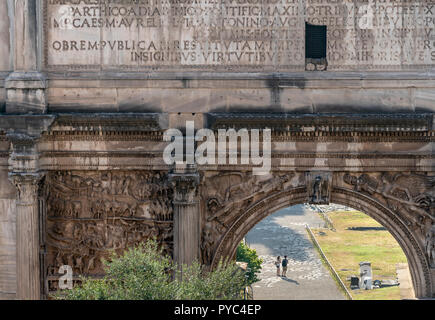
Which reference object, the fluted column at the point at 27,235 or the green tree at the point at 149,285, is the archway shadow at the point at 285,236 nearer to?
the fluted column at the point at 27,235

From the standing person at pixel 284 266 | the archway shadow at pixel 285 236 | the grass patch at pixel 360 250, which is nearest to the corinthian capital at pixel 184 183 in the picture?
the grass patch at pixel 360 250

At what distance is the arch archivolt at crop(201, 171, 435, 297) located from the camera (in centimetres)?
2314

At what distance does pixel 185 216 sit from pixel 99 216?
222 cm

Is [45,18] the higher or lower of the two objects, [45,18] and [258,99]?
the higher

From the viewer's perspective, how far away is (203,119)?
23000mm

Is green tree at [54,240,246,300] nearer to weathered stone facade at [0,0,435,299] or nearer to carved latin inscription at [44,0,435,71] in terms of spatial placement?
weathered stone facade at [0,0,435,299]

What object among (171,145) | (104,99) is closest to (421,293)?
(171,145)

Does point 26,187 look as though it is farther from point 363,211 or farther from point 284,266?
point 284,266

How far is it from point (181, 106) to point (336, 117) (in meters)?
3.68

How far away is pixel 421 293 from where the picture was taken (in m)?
23.3

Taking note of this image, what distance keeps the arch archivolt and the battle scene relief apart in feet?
3.64

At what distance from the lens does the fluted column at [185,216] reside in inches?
901
